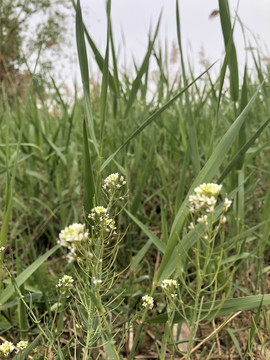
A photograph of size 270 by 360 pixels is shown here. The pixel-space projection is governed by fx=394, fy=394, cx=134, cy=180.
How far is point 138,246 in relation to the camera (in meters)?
1.53

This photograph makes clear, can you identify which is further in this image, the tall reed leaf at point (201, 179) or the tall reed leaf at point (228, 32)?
the tall reed leaf at point (228, 32)

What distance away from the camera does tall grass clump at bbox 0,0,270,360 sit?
0.71 m

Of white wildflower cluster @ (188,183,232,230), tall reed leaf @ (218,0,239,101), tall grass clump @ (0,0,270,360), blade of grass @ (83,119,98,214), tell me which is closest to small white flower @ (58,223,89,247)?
tall grass clump @ (0,0,270,360)

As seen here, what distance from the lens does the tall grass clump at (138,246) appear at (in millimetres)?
712

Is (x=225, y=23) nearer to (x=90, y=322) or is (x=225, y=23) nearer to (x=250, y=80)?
(x=90, y=322)

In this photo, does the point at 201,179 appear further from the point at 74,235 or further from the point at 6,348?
the point at 6,348

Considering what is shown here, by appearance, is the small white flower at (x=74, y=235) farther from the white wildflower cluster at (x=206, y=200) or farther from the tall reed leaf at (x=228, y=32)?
the tall reed leaf at (x=228, y=32)

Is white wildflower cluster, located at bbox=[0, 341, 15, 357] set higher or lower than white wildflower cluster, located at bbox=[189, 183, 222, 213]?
lower

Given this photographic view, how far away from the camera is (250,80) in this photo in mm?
2627

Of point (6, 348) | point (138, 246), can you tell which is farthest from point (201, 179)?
point (138, 246)

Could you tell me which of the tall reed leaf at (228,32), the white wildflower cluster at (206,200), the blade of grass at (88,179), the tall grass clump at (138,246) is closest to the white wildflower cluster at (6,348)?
the tall grass clump at (138,246)

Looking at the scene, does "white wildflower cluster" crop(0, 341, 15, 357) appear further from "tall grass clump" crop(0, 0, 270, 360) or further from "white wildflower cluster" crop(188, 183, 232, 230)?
"white wildflower cluster" crop(188, 183, 232, 230)

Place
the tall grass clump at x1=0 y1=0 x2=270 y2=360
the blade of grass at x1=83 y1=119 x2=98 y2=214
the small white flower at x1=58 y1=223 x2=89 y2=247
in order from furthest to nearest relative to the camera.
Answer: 1. the blade of grass at x1=83 y1=119 x2=98 y2=214
2. the tall grass clump at x1=0 y1=0 x2=270 y2=360
3. the small white flower at x1=58 y1=223 x2=89 y2=247

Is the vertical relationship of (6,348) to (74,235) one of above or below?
below
